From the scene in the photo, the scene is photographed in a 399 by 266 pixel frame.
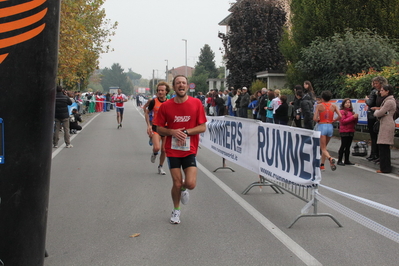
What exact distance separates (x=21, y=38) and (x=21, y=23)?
86mm

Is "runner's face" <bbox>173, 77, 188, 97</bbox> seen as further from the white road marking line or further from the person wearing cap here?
the person wearing cap

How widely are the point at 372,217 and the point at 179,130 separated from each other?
9.58 feet

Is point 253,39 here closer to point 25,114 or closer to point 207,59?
point 25,114

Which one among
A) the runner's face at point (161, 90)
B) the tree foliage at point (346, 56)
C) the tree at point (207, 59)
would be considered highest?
the tree at point (207, 59)

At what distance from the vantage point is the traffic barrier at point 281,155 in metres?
5.78

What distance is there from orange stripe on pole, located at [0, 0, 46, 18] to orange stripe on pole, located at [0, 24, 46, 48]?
124 millimetres

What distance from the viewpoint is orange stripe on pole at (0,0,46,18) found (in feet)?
8.88

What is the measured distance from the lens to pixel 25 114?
9.37ft

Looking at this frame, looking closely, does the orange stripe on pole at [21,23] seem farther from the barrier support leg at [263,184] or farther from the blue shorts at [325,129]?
the blue shorts at [325,129]

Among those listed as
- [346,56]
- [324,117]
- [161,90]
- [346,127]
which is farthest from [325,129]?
[346,56]

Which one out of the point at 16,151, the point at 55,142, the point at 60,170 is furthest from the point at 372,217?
the point at 55,142

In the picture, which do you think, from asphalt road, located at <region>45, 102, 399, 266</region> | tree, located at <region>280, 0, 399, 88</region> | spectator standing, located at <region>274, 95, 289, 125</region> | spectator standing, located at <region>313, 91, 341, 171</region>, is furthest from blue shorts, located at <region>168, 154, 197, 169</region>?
tree, located at <region>280, 0, 399, 88</region>

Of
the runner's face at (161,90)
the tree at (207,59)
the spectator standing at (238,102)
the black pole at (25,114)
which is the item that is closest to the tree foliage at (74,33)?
the spectator standing at (238,102)

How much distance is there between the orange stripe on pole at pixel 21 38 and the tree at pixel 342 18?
2236cm
